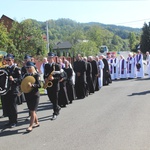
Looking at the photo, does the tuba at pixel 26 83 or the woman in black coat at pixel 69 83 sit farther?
the woman in black coat at pixel 69 83

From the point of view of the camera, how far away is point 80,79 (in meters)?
12.9

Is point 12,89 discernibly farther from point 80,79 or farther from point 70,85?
point 80,79

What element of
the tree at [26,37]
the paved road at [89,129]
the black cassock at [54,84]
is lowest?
the paved road at [89,129]

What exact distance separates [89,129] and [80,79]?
5.66 metres

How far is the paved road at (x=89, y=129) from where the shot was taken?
20.4 feet

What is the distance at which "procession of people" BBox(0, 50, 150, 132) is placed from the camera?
25.7 feet

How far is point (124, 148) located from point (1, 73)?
417 centimetres

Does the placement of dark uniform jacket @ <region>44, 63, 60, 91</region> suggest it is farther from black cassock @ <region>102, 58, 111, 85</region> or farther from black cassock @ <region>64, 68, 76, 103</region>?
black cassock @ <region>102, 58, 111, 85</region>

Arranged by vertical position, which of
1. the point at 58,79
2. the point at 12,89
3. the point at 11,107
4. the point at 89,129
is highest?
the point at 58,79

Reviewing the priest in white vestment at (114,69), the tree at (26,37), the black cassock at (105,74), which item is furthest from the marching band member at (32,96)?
the tree at (26,37)

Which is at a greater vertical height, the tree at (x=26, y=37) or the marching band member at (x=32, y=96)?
the tree at (x=26, y=37)

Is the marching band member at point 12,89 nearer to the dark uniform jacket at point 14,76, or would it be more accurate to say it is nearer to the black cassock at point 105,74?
the dark uniform jacket at point 14,76

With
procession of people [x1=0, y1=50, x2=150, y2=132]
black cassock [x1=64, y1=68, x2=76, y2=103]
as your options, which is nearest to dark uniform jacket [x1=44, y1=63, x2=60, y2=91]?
procession of people [x1=0, y1=50, x2=150, y2=132]

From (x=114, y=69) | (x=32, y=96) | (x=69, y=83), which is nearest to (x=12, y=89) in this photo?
(x=32, y=96)
